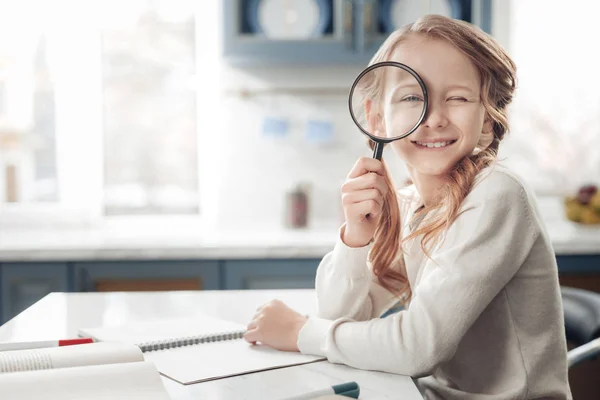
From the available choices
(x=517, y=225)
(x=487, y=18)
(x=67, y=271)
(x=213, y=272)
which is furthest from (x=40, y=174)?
(x=517, y=225)

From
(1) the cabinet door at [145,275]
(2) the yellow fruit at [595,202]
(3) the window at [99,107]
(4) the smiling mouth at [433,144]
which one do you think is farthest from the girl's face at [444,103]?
(3) the window at [99,107]

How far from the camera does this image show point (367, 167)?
1.14 metres

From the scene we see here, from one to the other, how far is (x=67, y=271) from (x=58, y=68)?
1107mm

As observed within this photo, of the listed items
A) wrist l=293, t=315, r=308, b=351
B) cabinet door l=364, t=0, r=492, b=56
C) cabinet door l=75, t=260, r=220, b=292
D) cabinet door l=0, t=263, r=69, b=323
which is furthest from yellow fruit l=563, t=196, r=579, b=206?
wrist l=293, t=315, r=308, b=351

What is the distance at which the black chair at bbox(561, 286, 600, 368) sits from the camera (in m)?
1.36

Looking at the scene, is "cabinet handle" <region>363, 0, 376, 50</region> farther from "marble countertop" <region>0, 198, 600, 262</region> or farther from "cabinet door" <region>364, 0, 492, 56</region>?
"marble countertop" <region>0, 198, 600, 262</region>

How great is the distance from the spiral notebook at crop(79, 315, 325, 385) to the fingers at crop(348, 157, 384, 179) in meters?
0.30

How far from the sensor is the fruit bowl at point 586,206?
117 inches

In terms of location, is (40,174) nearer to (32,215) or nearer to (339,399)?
(32,215)

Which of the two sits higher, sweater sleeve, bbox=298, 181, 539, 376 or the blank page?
sweater sleeve, bbox=298, 181, 539, 376

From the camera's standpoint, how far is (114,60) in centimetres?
329

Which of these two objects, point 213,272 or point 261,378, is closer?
point 261,378

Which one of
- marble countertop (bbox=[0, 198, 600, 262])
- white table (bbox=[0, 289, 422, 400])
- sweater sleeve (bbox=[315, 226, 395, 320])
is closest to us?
white table (bbox=[0, 289, 422, 400])

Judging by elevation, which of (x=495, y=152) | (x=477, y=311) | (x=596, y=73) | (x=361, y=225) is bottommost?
(x=477, y=311)
